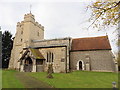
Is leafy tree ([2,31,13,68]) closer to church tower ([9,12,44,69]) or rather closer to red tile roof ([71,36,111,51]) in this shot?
church tower ([9,12,44,69])

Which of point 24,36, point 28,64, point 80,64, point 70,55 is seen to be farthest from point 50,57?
point 24,36

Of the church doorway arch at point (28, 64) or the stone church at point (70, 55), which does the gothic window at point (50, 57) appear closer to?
the stone church at point (70, 55)

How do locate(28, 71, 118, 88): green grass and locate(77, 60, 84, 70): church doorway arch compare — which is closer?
Result: locate(28, 71, 118, 88): green grass

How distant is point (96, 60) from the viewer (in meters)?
23.8

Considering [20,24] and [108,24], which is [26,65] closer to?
[20,24]

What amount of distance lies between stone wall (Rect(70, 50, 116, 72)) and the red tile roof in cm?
102

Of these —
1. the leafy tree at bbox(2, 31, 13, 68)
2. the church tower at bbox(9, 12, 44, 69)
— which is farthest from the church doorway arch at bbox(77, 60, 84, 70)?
the leafy tree at bbox(2, 31, 13, 68)

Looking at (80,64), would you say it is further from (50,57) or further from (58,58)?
(50,57)

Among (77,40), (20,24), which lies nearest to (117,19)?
(77,40)

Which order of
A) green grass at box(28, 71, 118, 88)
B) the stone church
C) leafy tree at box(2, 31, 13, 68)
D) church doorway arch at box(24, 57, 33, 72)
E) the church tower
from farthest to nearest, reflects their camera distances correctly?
1. leafy tree at box(2, 31, 13, 68)
2. the church tower
3. church doorway arch at box(24, 57, 33, 72)
4. the stone church
5. green grass at box(28, 71, 118, 88)

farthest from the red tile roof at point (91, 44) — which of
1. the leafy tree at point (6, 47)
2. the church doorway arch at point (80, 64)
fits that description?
the leafy tree at point (6, 47)

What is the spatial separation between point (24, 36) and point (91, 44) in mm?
19691

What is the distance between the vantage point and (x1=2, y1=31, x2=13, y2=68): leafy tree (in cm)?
3680

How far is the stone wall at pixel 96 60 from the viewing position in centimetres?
2284
